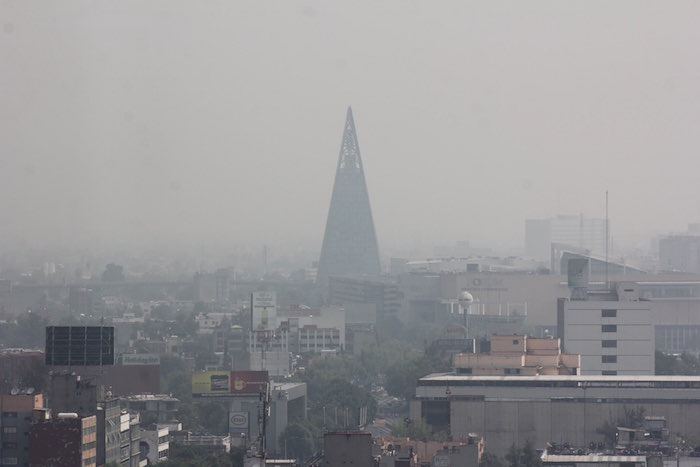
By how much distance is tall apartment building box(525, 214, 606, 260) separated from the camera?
13400 centimetres

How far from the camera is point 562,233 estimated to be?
141 m

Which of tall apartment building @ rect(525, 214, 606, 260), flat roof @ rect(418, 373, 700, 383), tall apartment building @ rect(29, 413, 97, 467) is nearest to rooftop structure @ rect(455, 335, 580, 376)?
flat roof @ rect(418, 373, 700, 383)

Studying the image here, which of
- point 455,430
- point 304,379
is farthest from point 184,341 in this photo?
point 455,430

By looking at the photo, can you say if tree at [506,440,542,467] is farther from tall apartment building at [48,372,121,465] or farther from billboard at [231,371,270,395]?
billboard at [231,371,270,395]

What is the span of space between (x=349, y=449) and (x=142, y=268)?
95584mm

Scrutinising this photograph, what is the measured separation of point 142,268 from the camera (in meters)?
113

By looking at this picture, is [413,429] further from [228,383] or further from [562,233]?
[562,233]

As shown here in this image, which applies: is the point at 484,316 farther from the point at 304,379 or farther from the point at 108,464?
the point at 108,464

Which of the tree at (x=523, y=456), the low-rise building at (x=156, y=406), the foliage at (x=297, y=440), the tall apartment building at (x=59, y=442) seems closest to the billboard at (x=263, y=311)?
the low-rise building at (x=156, y=406)

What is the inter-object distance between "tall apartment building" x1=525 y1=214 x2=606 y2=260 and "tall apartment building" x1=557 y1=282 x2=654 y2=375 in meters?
84.8

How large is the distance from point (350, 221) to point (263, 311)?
2365 inches

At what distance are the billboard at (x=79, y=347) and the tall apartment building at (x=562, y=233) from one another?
95.6 metres

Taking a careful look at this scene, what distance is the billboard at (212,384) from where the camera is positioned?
44062 mm

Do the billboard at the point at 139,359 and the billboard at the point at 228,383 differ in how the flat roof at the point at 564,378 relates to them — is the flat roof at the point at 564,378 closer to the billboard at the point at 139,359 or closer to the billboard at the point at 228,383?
the billboard at the point at 228,383
